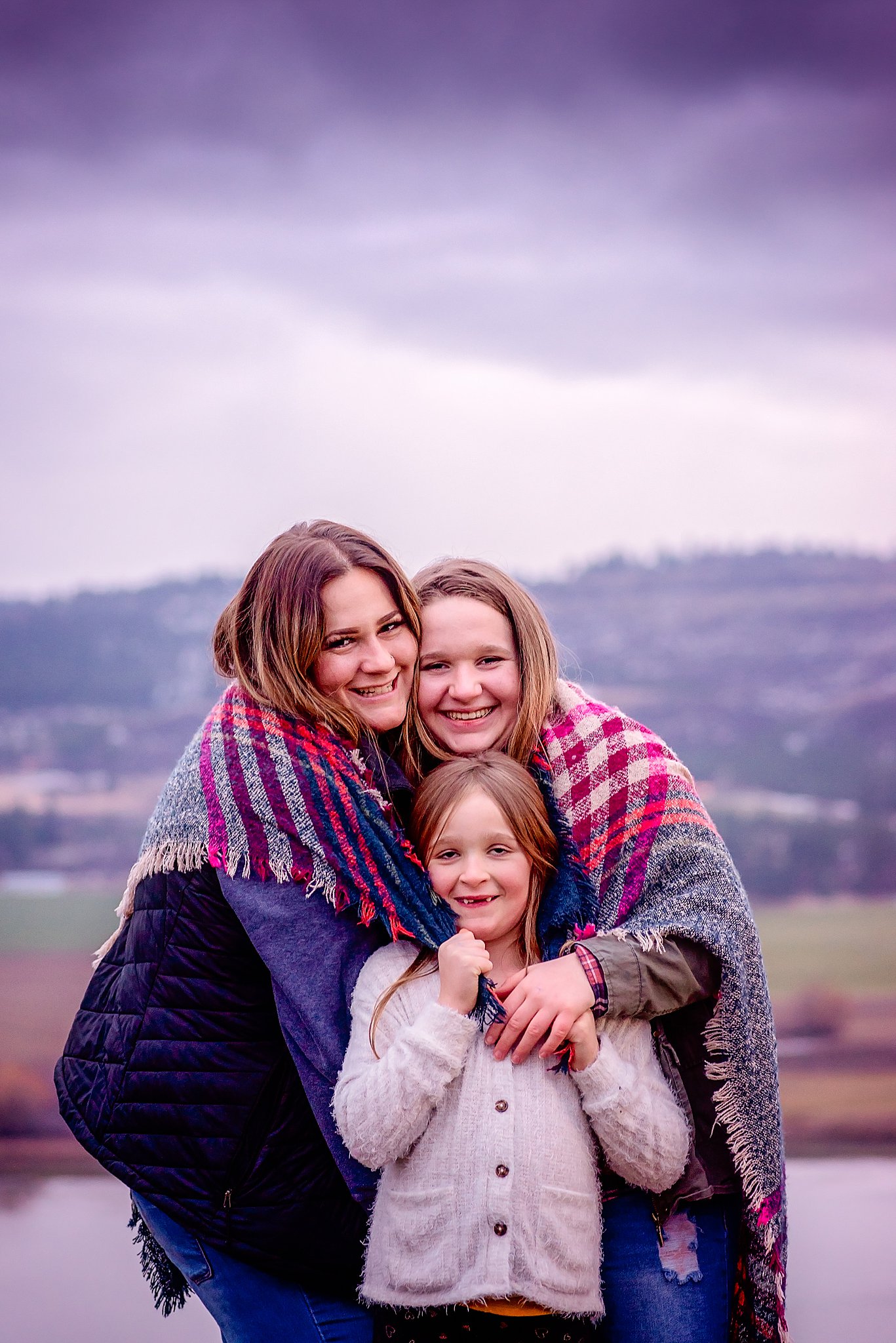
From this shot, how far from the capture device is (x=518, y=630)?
1919mm

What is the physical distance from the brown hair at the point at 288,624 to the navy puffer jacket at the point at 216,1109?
28 cm

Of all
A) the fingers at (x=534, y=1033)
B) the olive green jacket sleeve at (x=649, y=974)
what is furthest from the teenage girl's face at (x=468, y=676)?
the fingers at (x=534, y=1033)

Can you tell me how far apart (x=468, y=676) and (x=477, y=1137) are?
0.71m

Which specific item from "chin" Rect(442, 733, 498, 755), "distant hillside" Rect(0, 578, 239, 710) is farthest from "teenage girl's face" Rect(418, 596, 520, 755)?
"distant hillside" Rect(0, 578, 239, 710)

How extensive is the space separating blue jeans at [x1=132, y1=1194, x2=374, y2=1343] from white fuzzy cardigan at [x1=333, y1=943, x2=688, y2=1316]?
6.8 inches

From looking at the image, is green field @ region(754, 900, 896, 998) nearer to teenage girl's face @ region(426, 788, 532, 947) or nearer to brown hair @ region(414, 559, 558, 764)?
brown hair @ region(414, 559, 558, 764)

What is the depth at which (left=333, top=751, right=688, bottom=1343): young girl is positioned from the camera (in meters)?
1.42

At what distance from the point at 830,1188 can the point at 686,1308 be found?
103 inches

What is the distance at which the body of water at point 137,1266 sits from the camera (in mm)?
3074

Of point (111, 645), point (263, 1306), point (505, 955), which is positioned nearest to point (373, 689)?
point (505, 955)

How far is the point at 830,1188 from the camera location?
3883 millimetres

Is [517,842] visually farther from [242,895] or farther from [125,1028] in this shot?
[125,1028]

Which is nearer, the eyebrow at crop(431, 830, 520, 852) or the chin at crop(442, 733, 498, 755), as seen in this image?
the eyebrow at crop(431, 830, 520, 852)

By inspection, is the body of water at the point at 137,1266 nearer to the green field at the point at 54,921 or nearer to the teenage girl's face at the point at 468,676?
the green field at the point at 54,921
